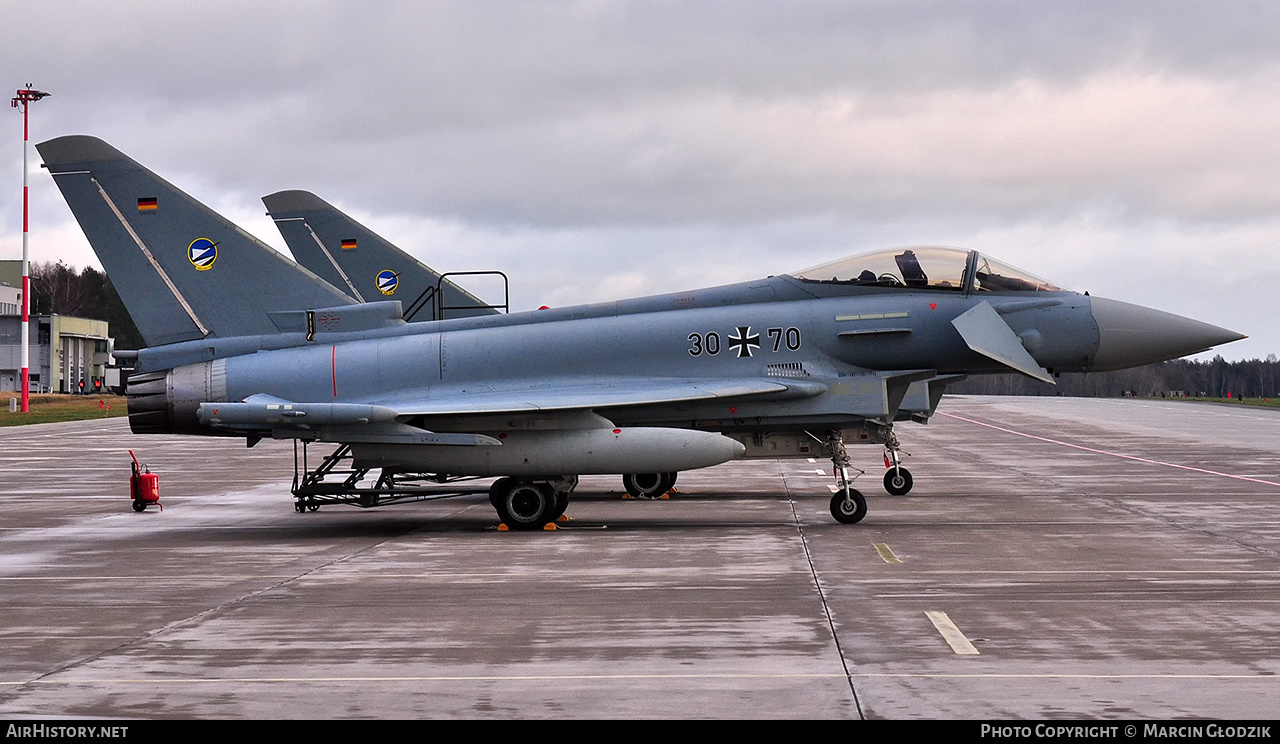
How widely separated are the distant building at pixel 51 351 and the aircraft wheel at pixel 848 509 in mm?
90268

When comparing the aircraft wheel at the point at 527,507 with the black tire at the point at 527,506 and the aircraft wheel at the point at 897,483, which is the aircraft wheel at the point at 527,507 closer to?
the black tire at the point at 527,506

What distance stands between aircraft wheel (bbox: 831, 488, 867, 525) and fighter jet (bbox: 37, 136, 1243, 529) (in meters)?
0.02

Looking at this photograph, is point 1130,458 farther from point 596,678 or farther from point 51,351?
point 51,351

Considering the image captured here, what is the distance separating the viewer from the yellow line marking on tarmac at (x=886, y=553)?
1240cm

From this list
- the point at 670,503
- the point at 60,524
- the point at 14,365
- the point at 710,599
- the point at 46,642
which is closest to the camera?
the point at 46,642

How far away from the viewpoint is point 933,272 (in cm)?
1609

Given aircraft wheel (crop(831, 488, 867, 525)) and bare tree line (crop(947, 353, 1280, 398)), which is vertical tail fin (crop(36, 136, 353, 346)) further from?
bare tree line (crop(947, 353, 1280, 398))

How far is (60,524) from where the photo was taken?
17250mm

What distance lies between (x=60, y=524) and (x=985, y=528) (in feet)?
38.3

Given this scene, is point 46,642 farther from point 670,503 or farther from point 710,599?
point 670,503

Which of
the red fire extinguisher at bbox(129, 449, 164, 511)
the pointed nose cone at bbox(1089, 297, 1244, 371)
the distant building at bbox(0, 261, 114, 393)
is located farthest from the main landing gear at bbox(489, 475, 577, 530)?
the distant building at bbox(0, 261, 114, 393)

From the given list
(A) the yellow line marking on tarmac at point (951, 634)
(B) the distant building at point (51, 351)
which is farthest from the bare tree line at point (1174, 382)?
(A) the yellow line marking on tarmac at point (951, 634)

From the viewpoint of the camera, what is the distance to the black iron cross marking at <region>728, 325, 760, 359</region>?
16125mm
